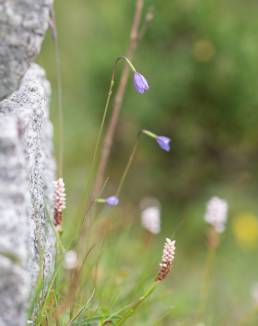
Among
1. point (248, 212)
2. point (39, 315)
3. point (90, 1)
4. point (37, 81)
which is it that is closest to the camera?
point (39, 315)

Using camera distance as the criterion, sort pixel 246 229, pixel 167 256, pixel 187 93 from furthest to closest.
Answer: pixel 187 93
pixel 246 229
pixel 167 256

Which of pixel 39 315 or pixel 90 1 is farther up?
pixel 39 315

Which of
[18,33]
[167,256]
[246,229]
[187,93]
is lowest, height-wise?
[246,229]

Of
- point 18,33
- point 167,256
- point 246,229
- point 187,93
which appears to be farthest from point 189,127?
point 18,33

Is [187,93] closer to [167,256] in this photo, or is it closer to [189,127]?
[189,127]

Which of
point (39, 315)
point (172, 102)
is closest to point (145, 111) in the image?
point (172, 102)

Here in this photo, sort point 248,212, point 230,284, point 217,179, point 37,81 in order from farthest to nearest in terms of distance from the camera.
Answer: point 217,179
point 248,212
point 230,284
point 37,81

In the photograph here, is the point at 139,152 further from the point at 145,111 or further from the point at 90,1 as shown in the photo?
the point at 90,1

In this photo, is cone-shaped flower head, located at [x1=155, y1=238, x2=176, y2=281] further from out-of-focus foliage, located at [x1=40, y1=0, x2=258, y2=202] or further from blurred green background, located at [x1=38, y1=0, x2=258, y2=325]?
out-of-focus foliage, located at [x1=40, y1=0, x2=258, y2=202]
